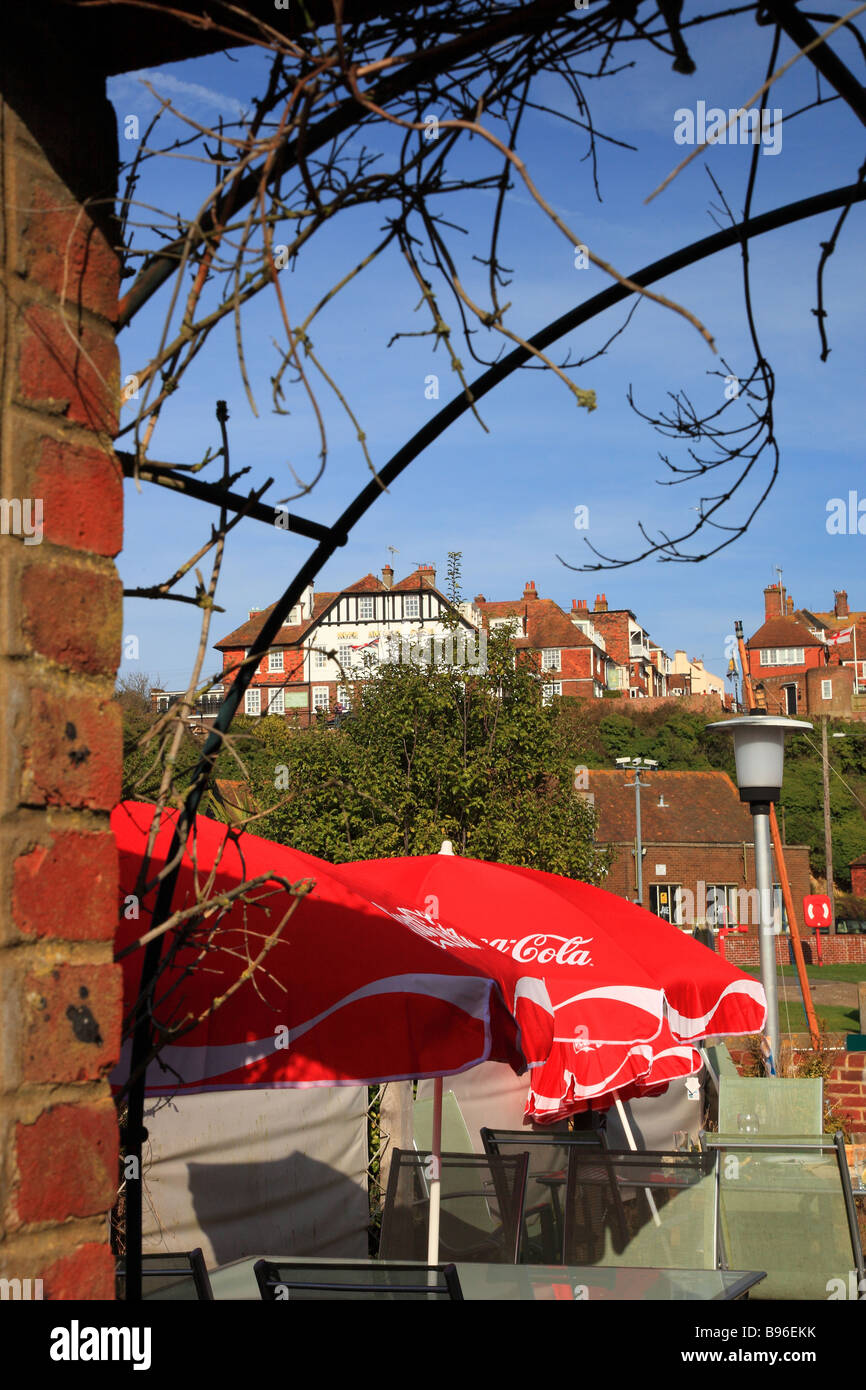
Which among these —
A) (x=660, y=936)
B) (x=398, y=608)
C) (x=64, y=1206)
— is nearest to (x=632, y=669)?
(x=398, y=608)

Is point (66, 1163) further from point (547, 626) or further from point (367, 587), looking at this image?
point (547, 626)

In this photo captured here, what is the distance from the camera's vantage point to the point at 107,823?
1694mm

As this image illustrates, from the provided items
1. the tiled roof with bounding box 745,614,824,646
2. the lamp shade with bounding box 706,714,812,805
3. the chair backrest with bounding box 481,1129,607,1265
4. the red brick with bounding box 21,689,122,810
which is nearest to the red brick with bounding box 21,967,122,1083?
the red brick with bounding box 21,689,122,810

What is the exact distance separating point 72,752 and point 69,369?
0.51 metres

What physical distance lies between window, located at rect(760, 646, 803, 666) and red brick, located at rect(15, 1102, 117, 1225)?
93196 millimetres

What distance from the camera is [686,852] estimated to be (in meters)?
54.6

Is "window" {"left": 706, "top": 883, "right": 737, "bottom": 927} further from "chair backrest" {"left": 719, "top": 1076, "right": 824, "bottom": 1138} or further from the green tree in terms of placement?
"chair backrest" {"left": 719, "top": 1076, "right": 824, "bottom": 1138}

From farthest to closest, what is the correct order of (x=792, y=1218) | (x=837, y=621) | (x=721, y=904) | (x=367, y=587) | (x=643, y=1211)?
(x=837, y=621)
(x=367, y=587)
(x=721, y=904)
(x=792, y=1218)
(x=643, y=1211)

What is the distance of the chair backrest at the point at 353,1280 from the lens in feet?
12.2

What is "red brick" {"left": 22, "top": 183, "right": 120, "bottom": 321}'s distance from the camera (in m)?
1.65

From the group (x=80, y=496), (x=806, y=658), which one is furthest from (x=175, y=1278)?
(x=806, y=658)

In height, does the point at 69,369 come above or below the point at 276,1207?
above

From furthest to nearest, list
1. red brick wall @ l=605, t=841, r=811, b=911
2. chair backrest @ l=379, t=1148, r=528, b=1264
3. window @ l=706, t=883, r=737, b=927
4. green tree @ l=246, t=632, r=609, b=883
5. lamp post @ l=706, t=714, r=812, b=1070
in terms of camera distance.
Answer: red brick wall @ l=605, t=841, r=811, b=911, window @ l=706, t=883, r=737, b=927, green tree @ l=246, t=632, r=609, b=883, lamp post @ l=706, t=714, r=812, b=1070, chair backrest @ l=379, t=1148, r=528, b=1264
